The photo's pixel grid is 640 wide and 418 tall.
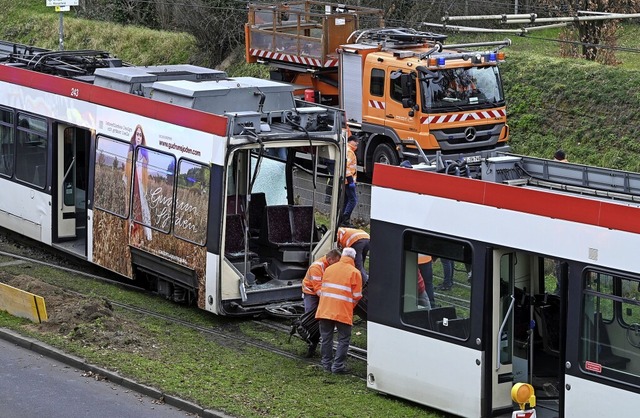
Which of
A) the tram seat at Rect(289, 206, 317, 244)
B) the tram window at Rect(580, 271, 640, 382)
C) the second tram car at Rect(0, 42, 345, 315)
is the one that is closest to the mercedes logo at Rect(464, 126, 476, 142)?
the second tram car at Rect(0, 42, 345, 315)

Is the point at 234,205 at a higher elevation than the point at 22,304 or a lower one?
higher

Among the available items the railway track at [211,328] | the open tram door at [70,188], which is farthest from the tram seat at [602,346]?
the open tram door at [70,188]

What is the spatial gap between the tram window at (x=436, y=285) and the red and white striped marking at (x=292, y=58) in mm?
14730

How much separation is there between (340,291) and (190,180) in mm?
3700

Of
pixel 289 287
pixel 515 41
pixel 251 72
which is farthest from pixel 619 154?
pixel 251 72

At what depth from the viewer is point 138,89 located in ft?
60.9

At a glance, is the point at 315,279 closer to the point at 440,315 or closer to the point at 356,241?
the point at 356,241

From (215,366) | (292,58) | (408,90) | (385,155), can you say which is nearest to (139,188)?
(215,366)

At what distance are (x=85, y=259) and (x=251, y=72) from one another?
16852 millimetres

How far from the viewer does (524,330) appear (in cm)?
1240

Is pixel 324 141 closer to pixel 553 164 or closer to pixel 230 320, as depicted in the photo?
pixel 230 320

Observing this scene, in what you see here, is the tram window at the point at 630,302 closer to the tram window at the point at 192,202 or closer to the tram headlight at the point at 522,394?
the tram headlight at the point at 522,394

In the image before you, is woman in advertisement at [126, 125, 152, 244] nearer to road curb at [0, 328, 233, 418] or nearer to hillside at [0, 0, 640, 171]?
road curb at [0, 328, 233, 418]

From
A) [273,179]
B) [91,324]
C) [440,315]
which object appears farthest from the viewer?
[273,179]
